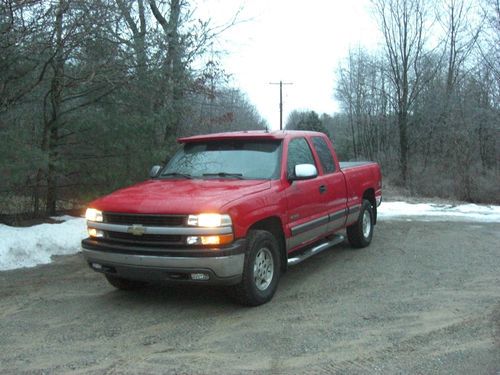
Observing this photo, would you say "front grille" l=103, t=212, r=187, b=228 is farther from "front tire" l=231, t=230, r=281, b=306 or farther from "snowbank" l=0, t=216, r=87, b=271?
"snowbank" l=0, t=216, r=87, b=271

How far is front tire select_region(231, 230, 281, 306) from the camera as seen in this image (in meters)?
5.30

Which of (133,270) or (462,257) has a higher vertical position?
(133,270)

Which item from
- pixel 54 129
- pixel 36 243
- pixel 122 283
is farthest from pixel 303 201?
pixel 54 129

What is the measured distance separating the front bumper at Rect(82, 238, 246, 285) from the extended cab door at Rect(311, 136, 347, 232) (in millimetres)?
2285

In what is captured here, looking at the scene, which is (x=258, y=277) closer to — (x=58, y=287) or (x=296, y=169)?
(x=296, y=169)

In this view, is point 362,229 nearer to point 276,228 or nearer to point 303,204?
point 303,204

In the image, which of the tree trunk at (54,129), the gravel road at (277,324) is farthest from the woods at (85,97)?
the gravel road at (277,324)

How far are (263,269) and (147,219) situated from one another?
1373 mm

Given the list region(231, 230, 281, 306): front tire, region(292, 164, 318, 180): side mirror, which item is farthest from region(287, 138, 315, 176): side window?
region(231, 230, 281, 306): front tire

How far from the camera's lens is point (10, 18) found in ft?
24.7

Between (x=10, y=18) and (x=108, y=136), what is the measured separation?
11.2ft

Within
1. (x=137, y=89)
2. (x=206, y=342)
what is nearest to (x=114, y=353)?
(x=206, y=342)

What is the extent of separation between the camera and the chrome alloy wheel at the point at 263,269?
5.52 m

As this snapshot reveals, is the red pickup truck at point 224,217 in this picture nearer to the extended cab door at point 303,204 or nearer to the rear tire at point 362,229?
the extended cab door at point 303,204
